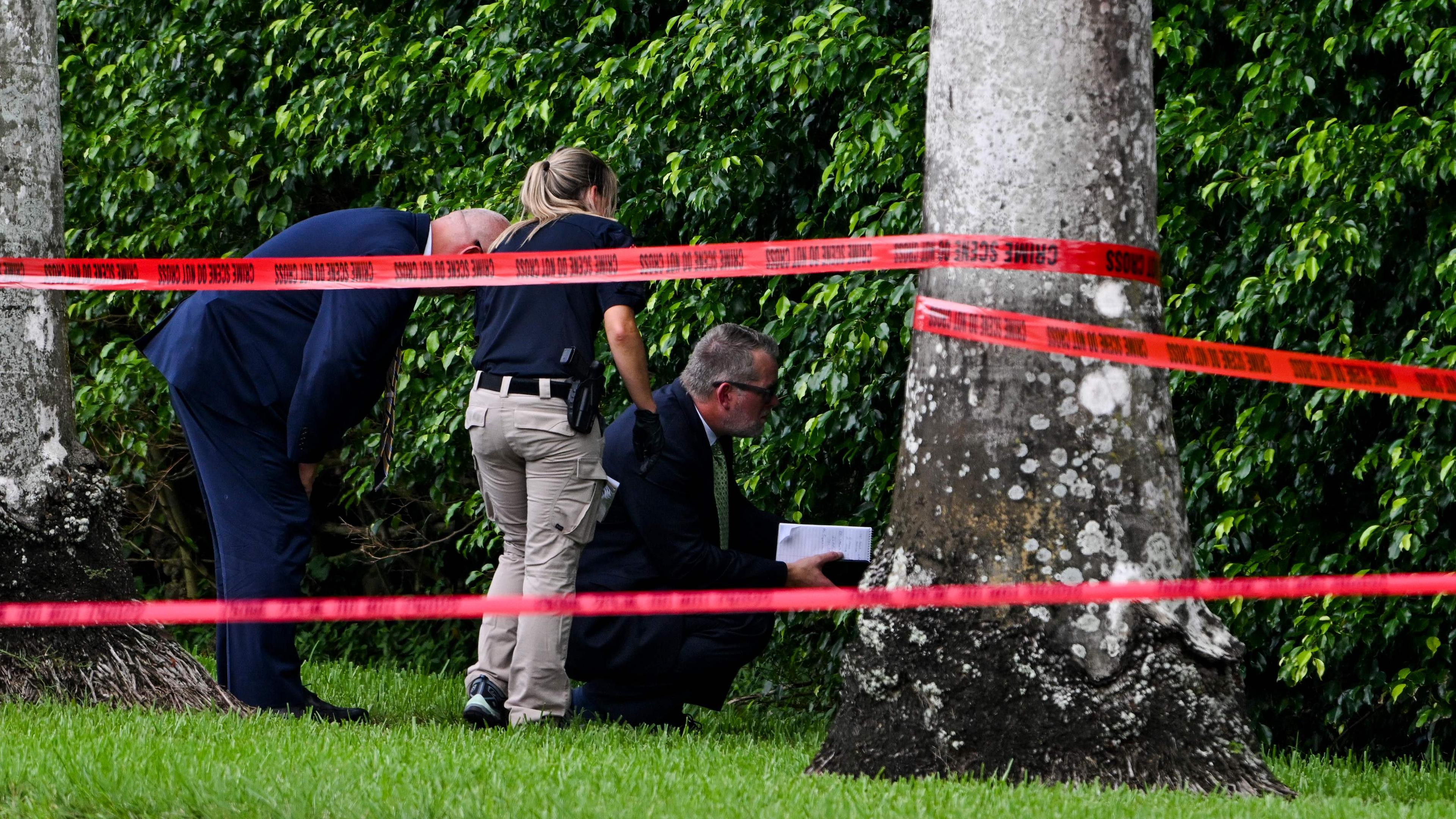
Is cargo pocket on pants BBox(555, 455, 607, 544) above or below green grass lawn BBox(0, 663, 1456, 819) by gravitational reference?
above

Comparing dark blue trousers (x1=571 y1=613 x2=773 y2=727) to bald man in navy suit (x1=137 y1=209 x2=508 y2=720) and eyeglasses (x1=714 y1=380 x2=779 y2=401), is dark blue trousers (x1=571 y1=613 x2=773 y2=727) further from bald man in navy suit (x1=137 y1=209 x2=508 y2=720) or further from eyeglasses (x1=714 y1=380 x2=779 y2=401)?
bald man in navy suit (x1=137 y1=209 x2=508 y2=720)

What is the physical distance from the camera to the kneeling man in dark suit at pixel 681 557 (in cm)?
548

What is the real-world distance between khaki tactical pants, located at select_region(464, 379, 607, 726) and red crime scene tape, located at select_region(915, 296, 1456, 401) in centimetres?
154

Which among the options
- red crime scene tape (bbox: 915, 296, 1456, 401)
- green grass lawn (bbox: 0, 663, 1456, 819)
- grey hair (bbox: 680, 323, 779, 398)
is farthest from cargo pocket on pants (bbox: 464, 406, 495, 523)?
red crime scene tape (bbox: 915, 296, 1456, 401)

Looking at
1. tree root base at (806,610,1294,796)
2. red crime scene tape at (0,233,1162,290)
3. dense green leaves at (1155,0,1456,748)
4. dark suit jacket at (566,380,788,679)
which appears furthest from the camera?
dark suit jacket at (566,380,788,679)

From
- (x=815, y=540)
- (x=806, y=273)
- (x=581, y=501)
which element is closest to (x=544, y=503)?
(x=581, y=501)

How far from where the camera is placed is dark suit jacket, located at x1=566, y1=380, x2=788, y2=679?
548cm

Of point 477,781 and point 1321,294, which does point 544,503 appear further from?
point 1321,294

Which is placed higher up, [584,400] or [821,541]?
[584,400]

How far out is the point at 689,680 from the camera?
223 inches

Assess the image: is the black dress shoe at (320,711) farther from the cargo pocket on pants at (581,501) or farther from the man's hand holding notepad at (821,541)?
the man's hand holding notepad at (821,541)

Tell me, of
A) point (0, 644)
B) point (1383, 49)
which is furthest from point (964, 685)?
point (0, 644)

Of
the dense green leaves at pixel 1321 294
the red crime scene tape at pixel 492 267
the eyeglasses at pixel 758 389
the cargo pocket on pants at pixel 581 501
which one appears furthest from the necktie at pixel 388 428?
the dense green leaves at pixel 1321 294

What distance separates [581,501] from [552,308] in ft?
2.02
